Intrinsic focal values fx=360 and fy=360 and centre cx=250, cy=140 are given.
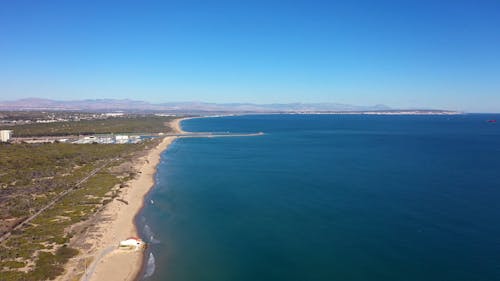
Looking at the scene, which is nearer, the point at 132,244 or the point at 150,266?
the point at 150,266

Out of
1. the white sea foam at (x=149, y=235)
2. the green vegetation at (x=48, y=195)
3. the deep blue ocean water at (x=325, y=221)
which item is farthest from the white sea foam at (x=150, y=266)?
the green vegetation at (x=48, y=195)

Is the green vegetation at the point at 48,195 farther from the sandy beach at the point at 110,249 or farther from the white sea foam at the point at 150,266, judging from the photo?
the white sea foam at the point at 150,266

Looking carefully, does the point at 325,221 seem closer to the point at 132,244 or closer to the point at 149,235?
the point at 149,235

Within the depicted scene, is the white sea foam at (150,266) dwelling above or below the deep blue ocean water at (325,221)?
below

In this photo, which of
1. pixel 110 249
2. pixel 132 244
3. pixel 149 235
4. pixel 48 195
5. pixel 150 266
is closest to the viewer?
pixel 150 266

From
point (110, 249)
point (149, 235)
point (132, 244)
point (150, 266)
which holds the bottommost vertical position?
point (150, 266)

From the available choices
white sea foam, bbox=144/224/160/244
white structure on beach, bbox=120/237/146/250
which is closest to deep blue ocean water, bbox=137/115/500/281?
white sea foam, bbox=144/224/160/244

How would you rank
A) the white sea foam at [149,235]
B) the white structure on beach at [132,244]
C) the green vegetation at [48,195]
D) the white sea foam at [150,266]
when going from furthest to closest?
the white sea foam at [149,235] → the white structure on beach at [132,244] → the green vegetation at [48,195] → the white sea foam at [150,266]

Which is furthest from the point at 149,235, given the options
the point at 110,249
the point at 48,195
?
the point at 48,195
